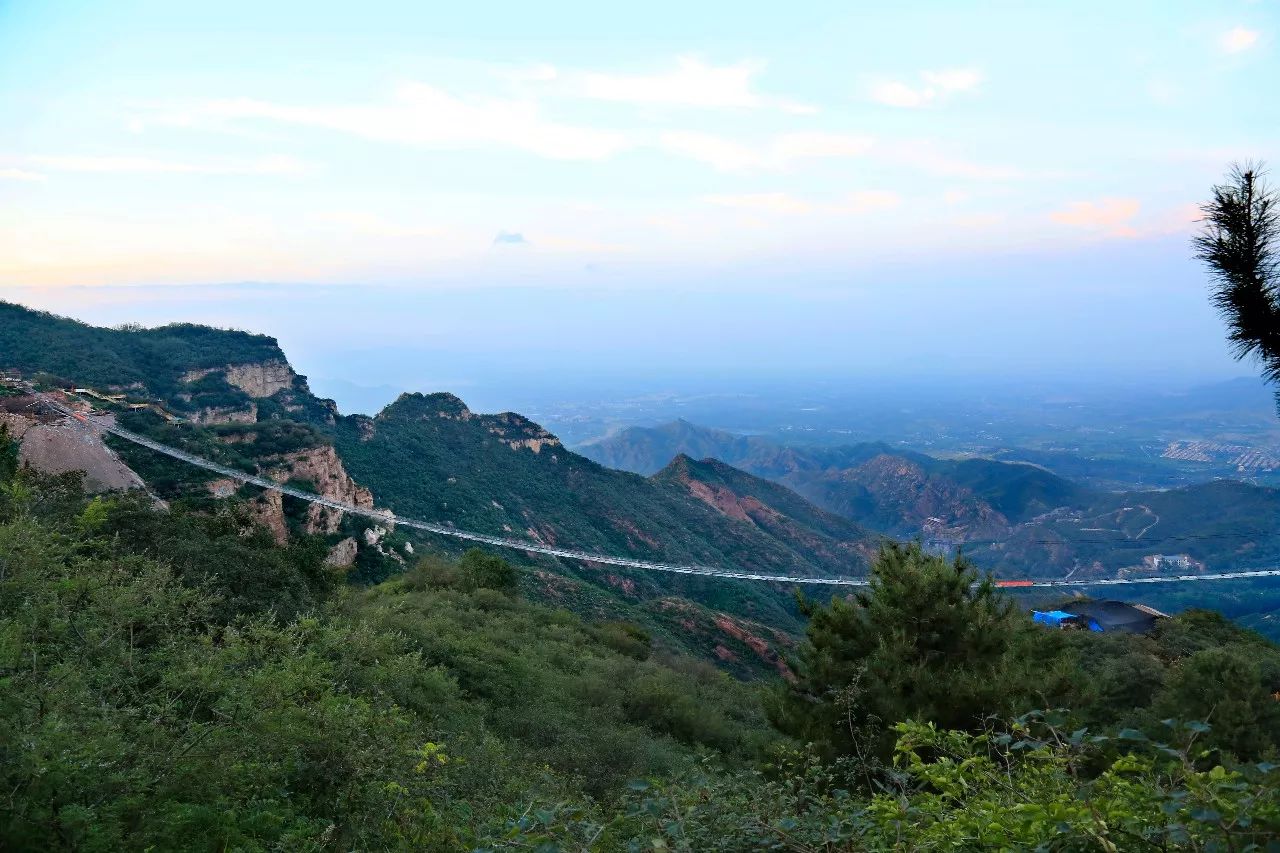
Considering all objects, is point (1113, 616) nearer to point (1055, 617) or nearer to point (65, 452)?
point (1055, 617)

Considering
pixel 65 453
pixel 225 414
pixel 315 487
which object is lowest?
pixel 315 487

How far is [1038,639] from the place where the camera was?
10094 mm

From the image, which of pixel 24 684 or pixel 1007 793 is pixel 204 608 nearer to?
pixel 24 684

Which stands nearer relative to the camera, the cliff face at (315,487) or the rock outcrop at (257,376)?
the cliff face at (315,487)

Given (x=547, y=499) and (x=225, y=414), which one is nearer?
(x=225, y=414)

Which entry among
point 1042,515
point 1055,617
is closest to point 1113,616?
point 1055,617

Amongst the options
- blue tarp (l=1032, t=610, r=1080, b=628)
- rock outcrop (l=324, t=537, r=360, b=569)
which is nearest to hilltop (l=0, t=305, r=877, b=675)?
rock outcrop (l=324, t=537, r=360, b=569)

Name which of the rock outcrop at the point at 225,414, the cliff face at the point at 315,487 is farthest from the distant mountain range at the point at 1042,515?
the rock outcrop at the point at 225,414

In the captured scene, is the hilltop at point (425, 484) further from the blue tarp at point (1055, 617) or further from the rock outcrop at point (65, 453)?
the blue tarp at point (1055, 617)

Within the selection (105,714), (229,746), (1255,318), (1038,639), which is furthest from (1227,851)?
(1038,639)

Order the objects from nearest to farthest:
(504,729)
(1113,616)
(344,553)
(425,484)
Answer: (504,729), (344,553), (1113,616), (425,484)

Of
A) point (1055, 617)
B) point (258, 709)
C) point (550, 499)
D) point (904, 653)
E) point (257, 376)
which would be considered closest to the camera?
point (258, 709)

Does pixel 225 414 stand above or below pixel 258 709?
above

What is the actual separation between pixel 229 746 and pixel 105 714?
0.86 metres
